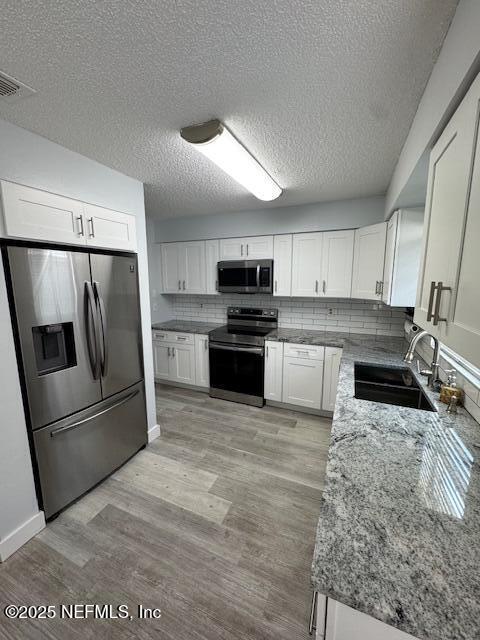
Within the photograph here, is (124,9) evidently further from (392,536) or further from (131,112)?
(392,536)

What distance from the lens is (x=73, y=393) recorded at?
1.73 metres

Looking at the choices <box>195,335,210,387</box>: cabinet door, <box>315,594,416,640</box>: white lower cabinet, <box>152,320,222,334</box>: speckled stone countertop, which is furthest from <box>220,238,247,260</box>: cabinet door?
<box>315,594,416,640</box>: white lower cabinet

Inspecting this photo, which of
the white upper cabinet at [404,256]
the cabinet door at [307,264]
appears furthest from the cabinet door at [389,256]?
the cabinet door at [307,264]

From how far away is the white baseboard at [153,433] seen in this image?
2.48 meters

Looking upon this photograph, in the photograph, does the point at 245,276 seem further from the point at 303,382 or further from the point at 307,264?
the point at 303,382

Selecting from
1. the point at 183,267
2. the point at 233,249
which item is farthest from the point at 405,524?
the point at 183,267

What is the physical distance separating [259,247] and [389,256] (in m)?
1.50

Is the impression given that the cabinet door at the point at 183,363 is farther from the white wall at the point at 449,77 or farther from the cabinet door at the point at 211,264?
the white wall at the point at 449,77

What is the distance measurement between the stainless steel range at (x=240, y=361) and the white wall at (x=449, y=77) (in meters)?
2.26

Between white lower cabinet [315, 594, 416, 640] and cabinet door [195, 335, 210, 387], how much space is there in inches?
111

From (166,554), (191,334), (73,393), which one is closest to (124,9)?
(73,393)

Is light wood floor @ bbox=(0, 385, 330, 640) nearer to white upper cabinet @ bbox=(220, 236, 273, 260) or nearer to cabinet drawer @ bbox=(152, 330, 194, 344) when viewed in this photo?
cabinet drawer @ bbox=(152, 330, 194, 344)

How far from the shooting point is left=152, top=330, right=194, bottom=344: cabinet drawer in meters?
3.47

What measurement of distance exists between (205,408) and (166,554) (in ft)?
5.60
